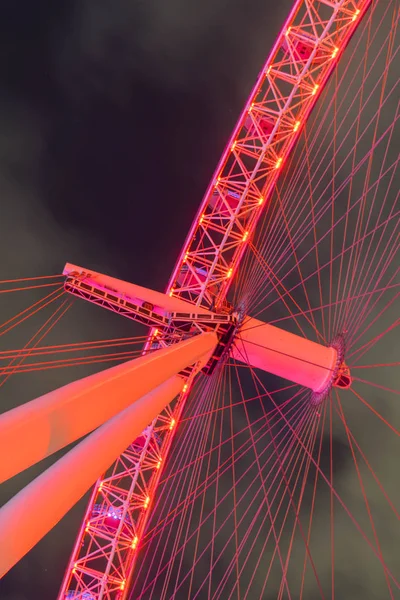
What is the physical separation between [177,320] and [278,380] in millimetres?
11465

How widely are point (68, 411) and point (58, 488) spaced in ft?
3.96

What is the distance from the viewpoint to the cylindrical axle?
11.4 m

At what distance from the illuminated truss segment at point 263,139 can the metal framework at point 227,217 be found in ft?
0.09

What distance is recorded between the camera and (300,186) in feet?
44.9

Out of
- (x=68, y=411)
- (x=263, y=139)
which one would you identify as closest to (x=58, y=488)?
(x=68, y=411)

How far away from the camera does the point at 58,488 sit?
5250 millimetres

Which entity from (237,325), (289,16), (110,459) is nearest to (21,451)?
(110,459)

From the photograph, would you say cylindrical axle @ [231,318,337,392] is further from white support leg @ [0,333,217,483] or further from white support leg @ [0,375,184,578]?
white support leg @ [0,333,217,483]

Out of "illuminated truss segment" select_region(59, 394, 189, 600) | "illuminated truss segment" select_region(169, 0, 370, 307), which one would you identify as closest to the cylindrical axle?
"illuminated truss segment" select_region(169, 0, 370, 307)

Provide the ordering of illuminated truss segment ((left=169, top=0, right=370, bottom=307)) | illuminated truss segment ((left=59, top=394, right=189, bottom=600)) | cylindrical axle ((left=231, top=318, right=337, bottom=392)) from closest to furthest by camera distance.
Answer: cylindrical axle ((left=231, top=318, right=337, bottom=392)) → illuminated truss segment ((left=169, top=0, right=370, bottom=307)) → illuminated truss segment ((left=59, top=394, right=189, bottom=600))

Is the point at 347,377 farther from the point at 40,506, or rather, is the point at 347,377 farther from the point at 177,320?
the point at 40,506

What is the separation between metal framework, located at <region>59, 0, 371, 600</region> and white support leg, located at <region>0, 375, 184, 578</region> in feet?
19.1

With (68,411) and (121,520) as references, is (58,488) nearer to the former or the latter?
(68,411)

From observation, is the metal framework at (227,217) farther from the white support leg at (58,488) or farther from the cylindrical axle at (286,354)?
the white support leg at (58,488)
